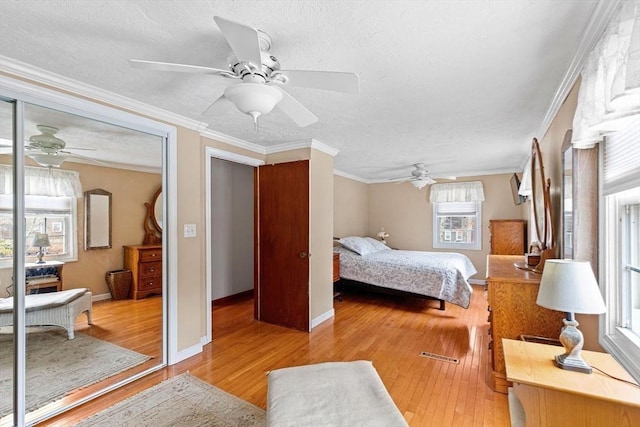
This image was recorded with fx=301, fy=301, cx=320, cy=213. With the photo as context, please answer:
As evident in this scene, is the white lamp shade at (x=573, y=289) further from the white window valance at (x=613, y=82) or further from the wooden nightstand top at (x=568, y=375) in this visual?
the white window valance at (x=613, y=82)

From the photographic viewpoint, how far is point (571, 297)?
1.30 m

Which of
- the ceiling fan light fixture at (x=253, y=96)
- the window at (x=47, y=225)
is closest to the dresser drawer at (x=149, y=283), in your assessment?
the window at (x=47, y=225)

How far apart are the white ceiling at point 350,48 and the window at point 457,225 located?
3.38 metres

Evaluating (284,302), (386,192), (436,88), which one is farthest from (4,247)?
(386,192)

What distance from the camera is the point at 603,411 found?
1.14m

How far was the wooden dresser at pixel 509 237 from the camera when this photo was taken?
4711 mm

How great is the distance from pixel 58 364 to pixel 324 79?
2.60 metres

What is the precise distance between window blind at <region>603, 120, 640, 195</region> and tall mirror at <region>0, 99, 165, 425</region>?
3014 mm

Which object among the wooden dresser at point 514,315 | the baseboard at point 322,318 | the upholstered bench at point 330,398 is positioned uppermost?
the wooden dresser at point 514,315

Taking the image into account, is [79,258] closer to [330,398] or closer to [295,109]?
[295,109]

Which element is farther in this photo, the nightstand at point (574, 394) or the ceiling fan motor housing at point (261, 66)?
the ceiling fan motor housing at point (261, 66)

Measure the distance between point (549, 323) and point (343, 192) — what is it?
4110mm

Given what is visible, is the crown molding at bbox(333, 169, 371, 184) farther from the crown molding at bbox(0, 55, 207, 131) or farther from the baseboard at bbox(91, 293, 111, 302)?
the baseboard at bbox(91, 293, 111, 302)

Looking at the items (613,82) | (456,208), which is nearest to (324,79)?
(613,82)
